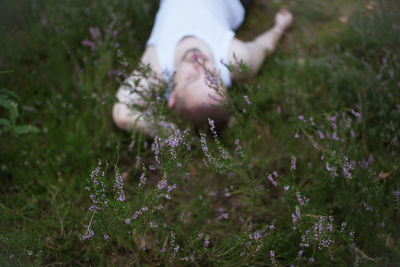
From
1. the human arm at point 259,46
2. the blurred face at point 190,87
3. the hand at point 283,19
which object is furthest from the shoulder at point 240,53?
the hand at point 283,19

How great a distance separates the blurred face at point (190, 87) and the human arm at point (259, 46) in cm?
27

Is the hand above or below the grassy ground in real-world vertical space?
above

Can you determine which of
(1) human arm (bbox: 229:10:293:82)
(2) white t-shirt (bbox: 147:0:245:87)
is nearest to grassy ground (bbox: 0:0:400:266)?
(1) human arm (bbox: 229:10:293:82)

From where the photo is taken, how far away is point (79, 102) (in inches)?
96.2

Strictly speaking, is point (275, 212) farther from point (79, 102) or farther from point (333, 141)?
point (79, 102)

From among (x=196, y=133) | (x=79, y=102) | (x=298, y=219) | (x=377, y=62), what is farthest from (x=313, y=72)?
(x=79, y=102)

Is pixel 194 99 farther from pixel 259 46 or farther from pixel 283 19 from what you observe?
pixel 283 19

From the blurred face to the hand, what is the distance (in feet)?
4.06

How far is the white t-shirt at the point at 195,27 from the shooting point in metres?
2.21

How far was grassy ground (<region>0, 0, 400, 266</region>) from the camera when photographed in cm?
146

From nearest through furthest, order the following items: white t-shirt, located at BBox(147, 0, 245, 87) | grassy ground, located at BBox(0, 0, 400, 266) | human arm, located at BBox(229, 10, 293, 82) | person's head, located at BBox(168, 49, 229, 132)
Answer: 1. grassy ground, located at BBox(0, 0, 400, 266)
2. person's head, located at BBox(168, 49, 229, 132)
3. white t-shirt, located at BBox(147, 0, 245, 87)
4. human arm, located at BBox(229, 10, 293, 82)

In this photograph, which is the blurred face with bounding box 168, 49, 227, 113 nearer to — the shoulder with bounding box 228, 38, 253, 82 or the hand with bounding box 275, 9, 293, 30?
the shoulder with bounding box 228, 38, 253, 82

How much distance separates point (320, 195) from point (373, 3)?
2.41 metres

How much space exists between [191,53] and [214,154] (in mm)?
918
